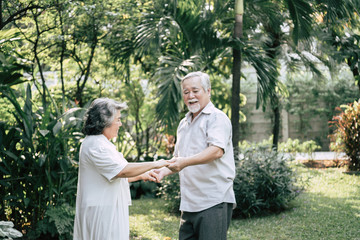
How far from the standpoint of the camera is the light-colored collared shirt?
2.65 metres

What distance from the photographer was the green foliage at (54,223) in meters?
4.26

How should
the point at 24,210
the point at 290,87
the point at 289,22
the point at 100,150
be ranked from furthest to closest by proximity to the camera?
the point at 290,87 → the point at 289,22 → the point at 24,210 → the point at 100,150

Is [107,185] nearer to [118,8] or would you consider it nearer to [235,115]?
[235,115]

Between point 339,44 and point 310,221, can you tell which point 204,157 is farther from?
point 339,44

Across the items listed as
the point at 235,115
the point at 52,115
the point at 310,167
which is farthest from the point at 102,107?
the point at 310,167

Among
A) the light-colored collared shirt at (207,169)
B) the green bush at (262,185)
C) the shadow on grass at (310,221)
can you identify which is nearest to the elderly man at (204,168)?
the light-colored collared shirt at (207,169)

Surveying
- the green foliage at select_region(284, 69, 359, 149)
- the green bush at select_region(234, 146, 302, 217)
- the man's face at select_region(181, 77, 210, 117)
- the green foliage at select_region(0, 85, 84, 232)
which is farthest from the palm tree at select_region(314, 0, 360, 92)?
the man's face at select_region(181, 77, 210, 117)

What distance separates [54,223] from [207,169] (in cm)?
235

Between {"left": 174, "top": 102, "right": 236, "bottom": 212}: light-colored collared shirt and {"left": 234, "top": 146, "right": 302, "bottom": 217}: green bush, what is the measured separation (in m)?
3.06

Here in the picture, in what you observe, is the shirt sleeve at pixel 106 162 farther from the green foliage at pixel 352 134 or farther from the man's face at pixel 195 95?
the green foliage at pixel 352 134

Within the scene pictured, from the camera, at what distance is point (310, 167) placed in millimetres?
10656

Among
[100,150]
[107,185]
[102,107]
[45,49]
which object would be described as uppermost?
[45,49]

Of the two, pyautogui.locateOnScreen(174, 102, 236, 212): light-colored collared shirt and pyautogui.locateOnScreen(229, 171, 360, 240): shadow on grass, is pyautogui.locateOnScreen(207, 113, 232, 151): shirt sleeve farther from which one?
pyautogui.locateOnScreen(229, 171, 360, 240): shadow on grass

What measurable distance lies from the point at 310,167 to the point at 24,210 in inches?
317
